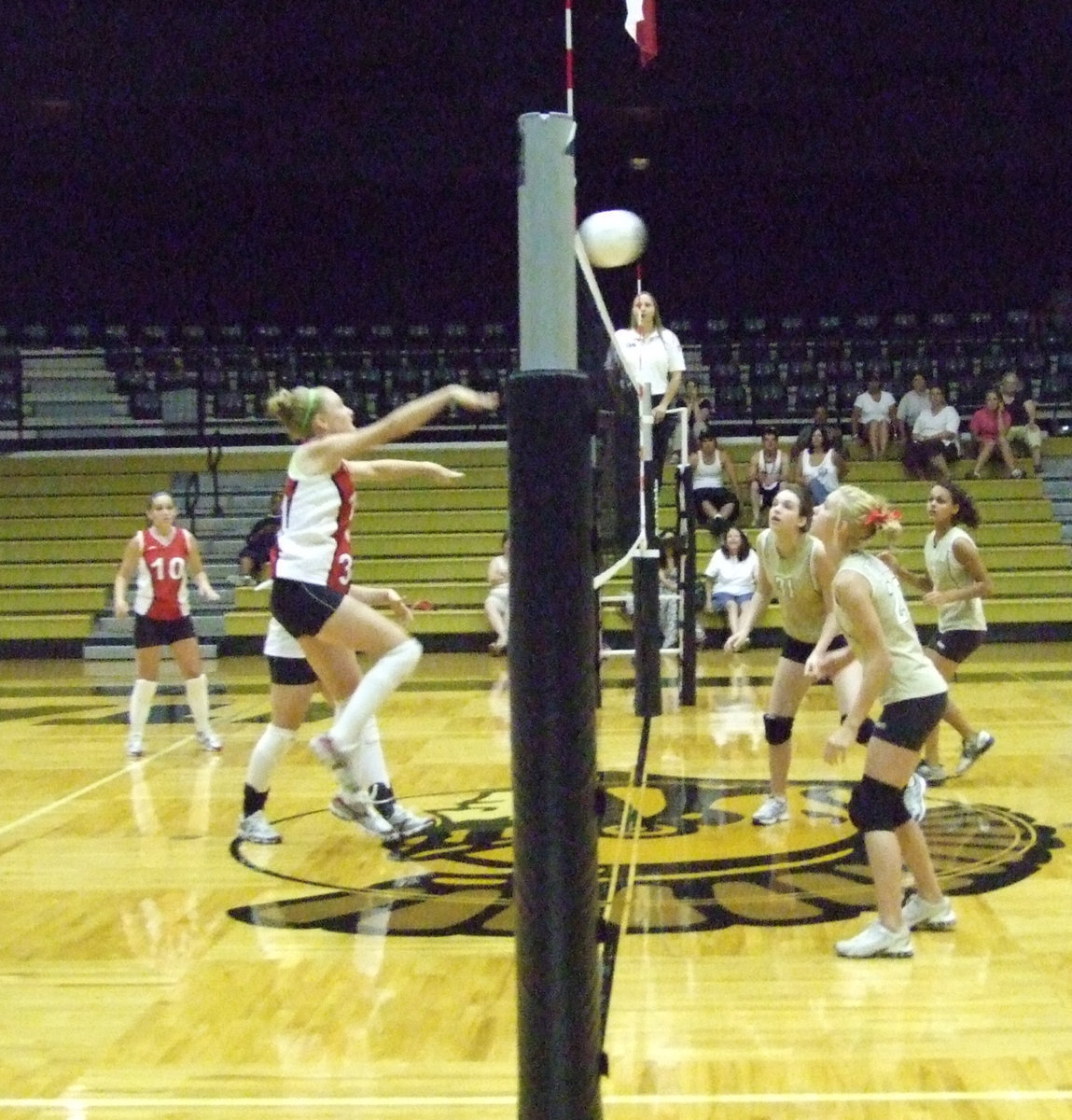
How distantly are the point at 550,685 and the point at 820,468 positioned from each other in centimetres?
1533

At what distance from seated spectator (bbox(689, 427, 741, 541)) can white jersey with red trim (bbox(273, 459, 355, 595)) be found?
11019 mm

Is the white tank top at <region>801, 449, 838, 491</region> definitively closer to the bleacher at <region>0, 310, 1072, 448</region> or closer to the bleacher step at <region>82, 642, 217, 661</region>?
the bleacher at <region>0, 310, 1072, 448</region>

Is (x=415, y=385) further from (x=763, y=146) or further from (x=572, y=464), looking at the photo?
(x=572, y=464)

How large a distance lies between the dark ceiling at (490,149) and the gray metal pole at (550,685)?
18.8 meters

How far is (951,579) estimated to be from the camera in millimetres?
7875

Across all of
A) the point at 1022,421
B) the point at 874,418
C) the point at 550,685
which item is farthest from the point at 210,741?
the point at 1022,421

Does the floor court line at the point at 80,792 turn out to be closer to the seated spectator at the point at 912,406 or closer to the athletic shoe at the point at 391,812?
the athletic shoe at the point at 391,812

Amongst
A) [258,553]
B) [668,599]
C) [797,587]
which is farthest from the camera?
[258,553]

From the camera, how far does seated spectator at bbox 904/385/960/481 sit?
1866 centimetres

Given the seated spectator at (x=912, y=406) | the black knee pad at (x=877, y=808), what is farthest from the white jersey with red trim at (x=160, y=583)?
the seated spectator at (x=912, y=406)

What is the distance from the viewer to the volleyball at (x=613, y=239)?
773cm

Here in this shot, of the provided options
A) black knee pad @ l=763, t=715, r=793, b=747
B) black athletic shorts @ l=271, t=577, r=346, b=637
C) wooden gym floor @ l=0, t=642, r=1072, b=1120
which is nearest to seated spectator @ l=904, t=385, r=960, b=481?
wooden gym floor @ l=0, t=642, r=1072, b=1120

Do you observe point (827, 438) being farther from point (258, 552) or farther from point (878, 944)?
point (878, 944)

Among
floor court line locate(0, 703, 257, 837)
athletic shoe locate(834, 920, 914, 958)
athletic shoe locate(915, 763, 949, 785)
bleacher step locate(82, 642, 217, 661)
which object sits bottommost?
bleacher step locate(82, 642, 217, 661)
